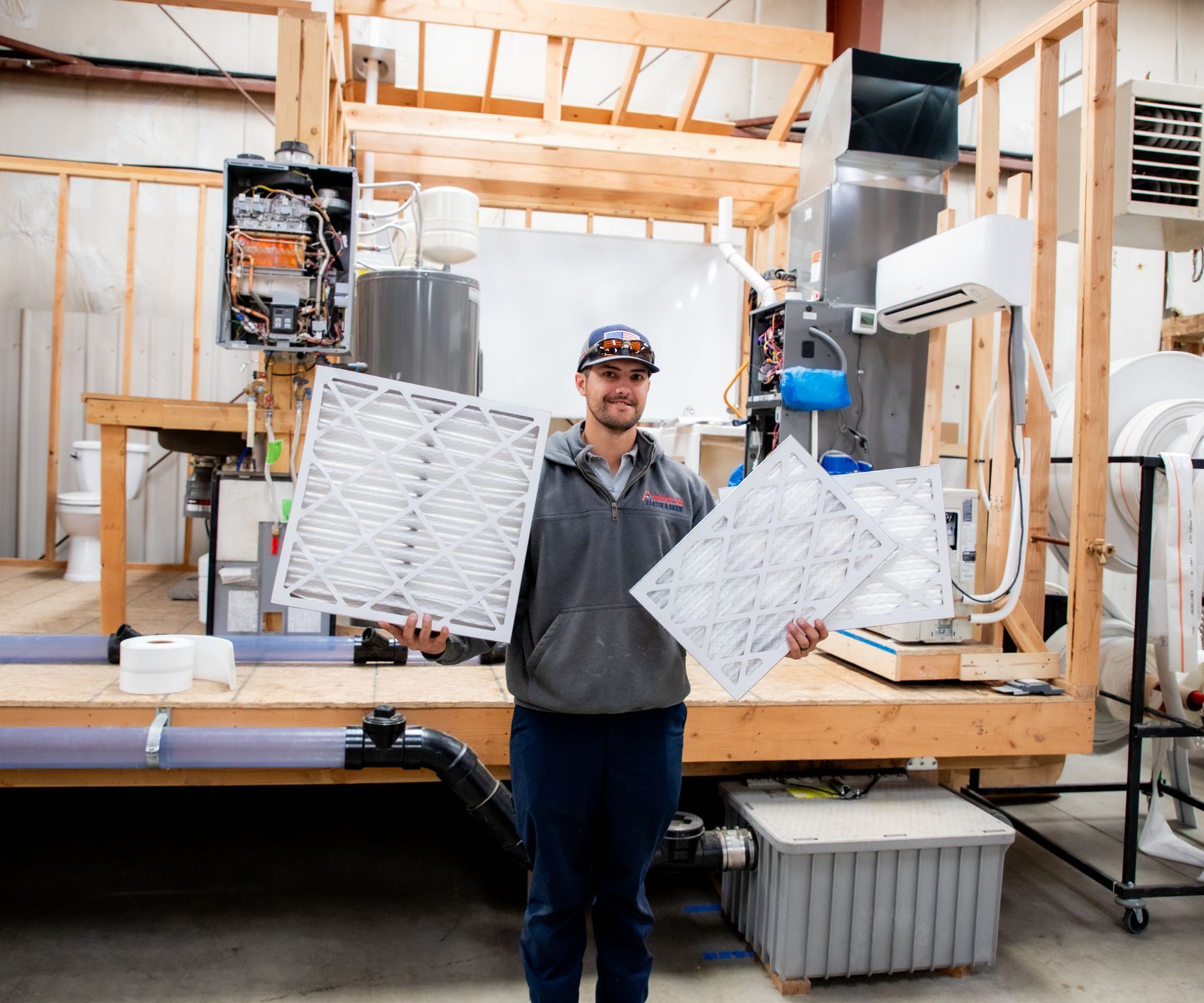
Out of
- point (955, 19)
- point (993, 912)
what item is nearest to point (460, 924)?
point (993, 912)

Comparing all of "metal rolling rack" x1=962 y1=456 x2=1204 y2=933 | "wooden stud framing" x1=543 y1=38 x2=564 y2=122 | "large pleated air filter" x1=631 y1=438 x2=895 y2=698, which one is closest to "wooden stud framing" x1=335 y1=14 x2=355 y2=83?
"wooden stud framing" x1=543 y1=38 x2=564 y2=122

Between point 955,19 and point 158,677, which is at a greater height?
point 955,19

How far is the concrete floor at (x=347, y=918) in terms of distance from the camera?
90.0 inches

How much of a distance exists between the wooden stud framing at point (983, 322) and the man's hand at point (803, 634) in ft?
5.83

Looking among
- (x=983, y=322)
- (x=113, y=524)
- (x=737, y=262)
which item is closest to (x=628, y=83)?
(x=737, y=262)

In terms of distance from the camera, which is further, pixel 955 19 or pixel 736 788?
pixel 955 19

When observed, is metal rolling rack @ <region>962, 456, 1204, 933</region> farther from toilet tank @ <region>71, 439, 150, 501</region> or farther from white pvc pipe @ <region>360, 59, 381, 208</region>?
toilet tank @ <region>71, 439, 150, 501</region>

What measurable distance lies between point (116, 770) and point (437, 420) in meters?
1.53

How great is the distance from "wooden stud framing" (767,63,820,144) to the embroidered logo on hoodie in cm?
347

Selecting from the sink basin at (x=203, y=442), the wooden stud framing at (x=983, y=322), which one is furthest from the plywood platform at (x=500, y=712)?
the sink basin at (x=203, y=442)

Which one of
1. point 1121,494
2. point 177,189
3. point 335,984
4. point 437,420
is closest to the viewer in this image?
point 437,420

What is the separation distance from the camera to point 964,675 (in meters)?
2.81

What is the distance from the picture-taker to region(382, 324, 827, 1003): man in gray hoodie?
1690 millimetres

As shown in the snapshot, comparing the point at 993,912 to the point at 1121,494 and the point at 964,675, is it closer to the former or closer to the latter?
the point at 964,675
